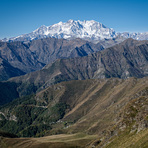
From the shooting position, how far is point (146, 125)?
11894 cm

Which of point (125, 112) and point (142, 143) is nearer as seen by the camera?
point (142, 143)

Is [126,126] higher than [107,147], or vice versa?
[126,126]

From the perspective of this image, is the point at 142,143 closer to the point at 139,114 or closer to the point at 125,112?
the point at 139,114

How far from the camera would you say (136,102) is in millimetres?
166500

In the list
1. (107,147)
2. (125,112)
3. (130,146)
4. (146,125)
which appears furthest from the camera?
(125,112)

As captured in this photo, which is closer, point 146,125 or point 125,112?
point 146,125

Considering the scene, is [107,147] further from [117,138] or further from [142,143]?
[142,143]

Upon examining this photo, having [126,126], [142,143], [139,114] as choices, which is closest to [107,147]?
[126,126]

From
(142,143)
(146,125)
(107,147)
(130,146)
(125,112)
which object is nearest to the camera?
(142,143)

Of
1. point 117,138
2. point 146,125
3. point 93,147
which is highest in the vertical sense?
point 146,125

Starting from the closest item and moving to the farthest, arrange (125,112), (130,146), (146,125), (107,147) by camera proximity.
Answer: (130,146), (146,125), (107,147), (125,112)

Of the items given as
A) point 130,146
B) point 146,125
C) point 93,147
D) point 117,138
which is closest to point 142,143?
point 130,146

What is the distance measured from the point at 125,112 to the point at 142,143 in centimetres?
6405

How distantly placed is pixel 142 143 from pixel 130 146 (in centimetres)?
976
